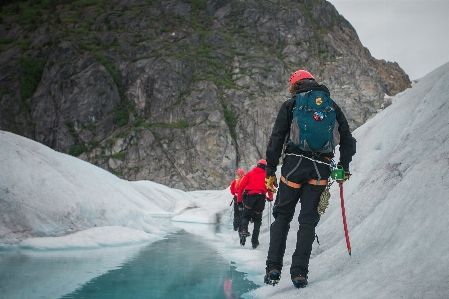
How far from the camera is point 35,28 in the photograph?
343ft

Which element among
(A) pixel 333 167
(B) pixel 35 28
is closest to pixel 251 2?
(B) pixel 35 28

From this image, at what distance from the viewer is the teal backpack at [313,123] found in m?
4.84

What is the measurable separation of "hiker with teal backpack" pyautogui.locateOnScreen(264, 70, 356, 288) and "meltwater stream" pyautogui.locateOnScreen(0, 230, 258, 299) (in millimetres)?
966

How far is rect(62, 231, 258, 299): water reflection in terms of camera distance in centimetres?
539

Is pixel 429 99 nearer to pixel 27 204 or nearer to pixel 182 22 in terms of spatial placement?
pixel 27 204

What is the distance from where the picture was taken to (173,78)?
281 feet

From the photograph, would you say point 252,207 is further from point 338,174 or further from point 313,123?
point 313,123

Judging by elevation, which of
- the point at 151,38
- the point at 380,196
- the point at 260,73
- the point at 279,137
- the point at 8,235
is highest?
the point at 151,38

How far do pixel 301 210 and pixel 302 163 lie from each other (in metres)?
0.51

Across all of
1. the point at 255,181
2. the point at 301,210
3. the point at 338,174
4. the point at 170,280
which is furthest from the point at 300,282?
the point at 255,181

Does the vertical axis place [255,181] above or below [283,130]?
below

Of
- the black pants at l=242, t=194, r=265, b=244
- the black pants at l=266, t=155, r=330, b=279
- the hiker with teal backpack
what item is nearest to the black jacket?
the hiker with teal backpack

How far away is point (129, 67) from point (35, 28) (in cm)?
3066

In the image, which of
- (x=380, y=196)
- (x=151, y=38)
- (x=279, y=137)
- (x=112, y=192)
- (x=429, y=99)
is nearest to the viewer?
(x=279, y=137)
